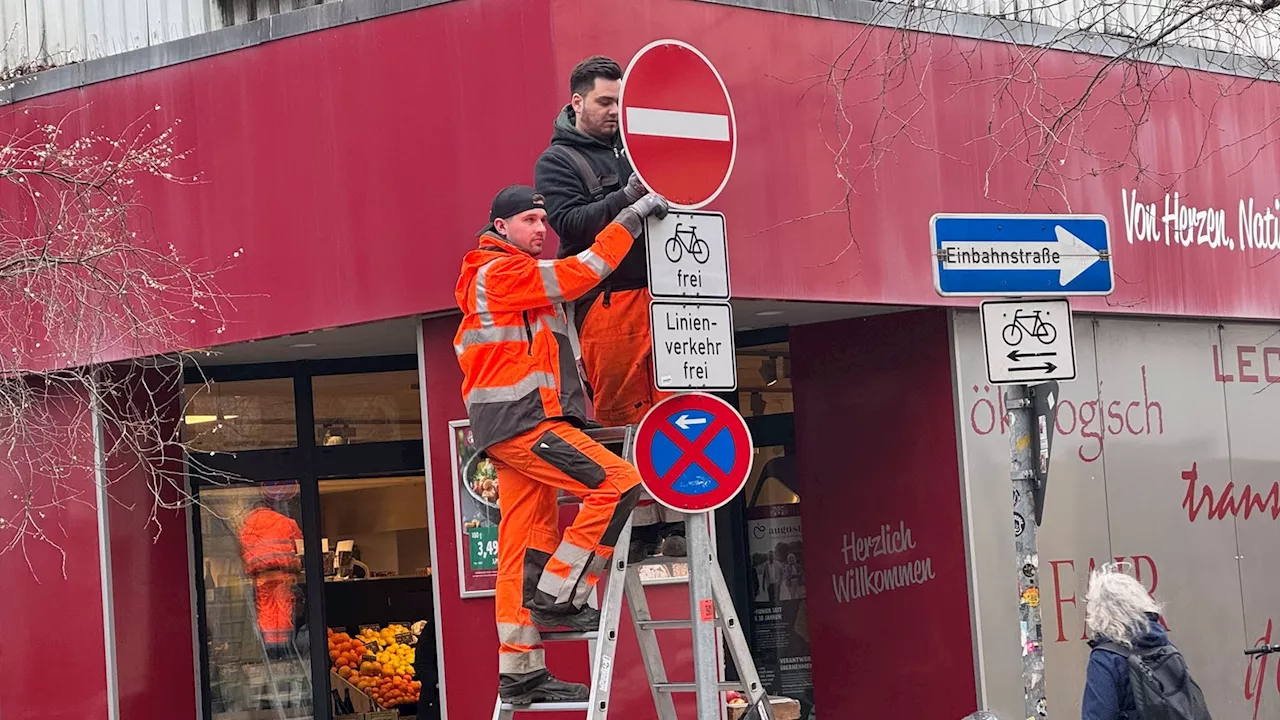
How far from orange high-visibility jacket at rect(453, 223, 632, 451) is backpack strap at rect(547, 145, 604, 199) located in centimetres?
58

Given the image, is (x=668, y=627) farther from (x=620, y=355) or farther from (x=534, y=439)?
(x=620, y=355)

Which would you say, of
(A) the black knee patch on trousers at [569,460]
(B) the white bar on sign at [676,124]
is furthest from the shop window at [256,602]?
(B) the white bar on sign at [676,124]

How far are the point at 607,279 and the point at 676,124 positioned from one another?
3.98 feet

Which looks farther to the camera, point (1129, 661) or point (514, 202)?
point (514, 202)

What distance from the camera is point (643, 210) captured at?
7078 millimetres

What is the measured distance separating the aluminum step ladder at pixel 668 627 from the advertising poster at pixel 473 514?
2170mm

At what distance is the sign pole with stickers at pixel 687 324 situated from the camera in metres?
6.97

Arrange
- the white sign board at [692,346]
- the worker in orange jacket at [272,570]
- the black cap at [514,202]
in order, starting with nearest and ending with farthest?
the white sign board at [692,346] → the black cap at [514,202] → the worker in orange jacket at [272,570]

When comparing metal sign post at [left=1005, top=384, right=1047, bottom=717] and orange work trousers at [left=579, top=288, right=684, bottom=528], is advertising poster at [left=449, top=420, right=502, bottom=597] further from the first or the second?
metal sign post at [left=1005, top=384, right=1047, bottom=717]

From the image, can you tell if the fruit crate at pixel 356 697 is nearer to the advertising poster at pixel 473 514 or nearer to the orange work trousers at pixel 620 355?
the advertising poster at pixel 473 514

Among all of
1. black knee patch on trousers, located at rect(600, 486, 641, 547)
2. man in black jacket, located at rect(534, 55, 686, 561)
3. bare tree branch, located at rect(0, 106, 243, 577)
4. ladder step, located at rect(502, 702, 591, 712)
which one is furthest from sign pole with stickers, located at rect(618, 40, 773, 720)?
bare tree branch, located at rect(0, 106, 243, 577)

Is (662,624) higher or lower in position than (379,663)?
higher

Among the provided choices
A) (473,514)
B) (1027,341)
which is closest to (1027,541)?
(1027,341)

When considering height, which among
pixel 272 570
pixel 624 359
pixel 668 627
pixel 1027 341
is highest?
pixel 624 359
